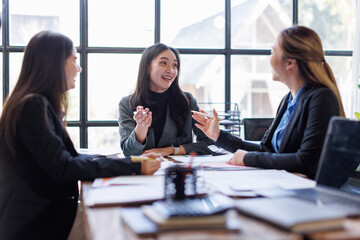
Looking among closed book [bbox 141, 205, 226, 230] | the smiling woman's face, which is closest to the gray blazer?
the smiling woman's face

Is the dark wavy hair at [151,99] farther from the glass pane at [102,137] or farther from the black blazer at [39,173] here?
the glass pane at [102,137]

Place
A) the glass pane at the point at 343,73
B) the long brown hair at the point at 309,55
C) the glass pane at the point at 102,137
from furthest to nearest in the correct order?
the glass pane at the point at 343,73
the glass pane at the point at 102,137
the long brown hair at the point at 309,55

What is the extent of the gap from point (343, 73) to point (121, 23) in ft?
9.60

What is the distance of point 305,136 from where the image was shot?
1644 mm

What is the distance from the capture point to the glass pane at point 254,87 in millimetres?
4715

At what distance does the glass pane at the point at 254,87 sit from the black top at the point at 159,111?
2223 millimetres

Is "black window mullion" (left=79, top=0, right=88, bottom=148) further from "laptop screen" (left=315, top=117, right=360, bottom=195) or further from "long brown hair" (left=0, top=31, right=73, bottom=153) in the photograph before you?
"laptop screen" (left=315, top=117, right=360, bottom=195)

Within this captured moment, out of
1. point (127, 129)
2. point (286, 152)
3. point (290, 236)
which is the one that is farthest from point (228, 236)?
point (127, 129)

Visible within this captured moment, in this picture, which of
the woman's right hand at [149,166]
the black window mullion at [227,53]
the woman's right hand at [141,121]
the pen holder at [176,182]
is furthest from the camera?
the black window mullion at [227,53]

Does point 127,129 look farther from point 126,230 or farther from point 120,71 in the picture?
point 120,71

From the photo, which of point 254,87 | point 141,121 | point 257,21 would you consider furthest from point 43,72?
point 257,21

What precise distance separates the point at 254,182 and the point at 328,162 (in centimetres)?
29

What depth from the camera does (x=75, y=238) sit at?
1515 mm

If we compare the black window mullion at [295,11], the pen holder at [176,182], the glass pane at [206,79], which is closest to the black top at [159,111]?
the pen holder at [176,182]
